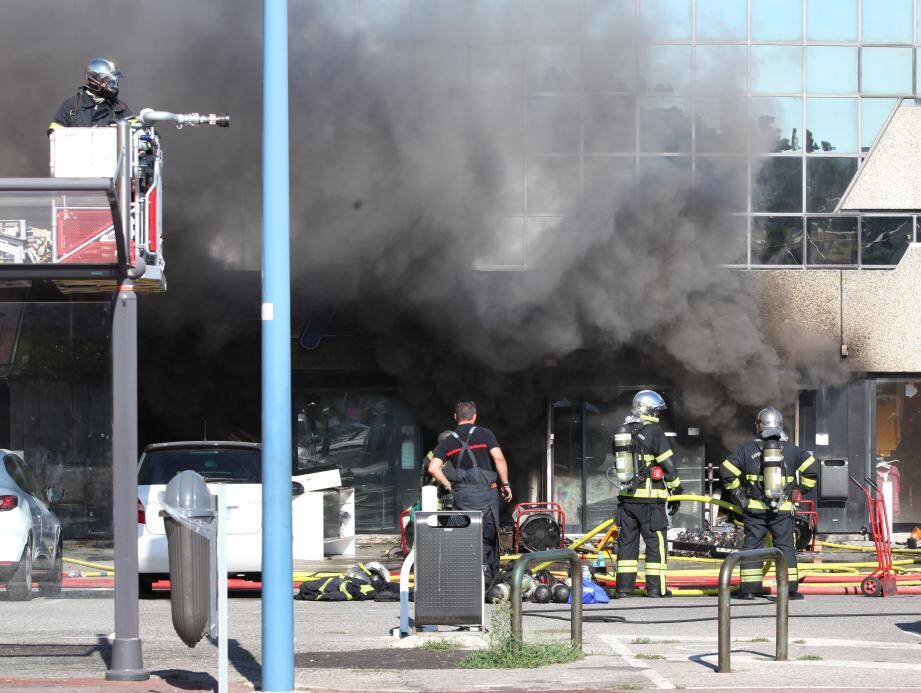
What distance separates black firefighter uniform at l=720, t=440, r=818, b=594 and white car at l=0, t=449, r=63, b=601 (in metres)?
5.54

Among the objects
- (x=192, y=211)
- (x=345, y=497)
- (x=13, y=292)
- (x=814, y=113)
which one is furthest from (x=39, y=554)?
(x=814, y=113)

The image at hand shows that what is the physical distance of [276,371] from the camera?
6414 mm

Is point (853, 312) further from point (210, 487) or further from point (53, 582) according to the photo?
point (53, 582)

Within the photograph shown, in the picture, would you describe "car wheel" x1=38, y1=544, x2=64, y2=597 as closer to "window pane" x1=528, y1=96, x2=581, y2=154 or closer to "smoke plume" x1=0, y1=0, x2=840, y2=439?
"smoke plume" x1=0, y1=0, x2=840, y2=439

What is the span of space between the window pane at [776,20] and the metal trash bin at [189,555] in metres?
13.4

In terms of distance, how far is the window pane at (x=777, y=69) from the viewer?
57.5ft

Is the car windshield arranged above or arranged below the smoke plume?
below

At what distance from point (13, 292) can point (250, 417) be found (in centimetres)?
1053

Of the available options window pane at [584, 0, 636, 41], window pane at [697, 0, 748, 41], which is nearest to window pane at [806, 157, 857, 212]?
window pane at [697, 0, 748, 41]

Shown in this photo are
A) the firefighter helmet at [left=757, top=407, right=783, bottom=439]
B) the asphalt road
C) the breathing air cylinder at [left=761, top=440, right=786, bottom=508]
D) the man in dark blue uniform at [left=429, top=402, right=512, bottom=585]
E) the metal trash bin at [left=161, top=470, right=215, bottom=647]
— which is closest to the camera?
the metal trash bin at [left=161, top=470, right=215, bottom=647]

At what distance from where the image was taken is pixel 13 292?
738cm

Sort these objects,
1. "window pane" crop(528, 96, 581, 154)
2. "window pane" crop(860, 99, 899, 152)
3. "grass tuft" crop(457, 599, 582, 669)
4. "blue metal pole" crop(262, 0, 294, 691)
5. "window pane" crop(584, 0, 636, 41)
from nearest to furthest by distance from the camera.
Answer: "blue metal pole" crop(262, 0, 294, 691)
"grass tuft" crop(457, 599, 582, 669)
"window pane" crop(584, 0, 636, 41)
"window pane" crop(528, 96, 581, 154)
"window pane" crop(860, 99, 899, 152)

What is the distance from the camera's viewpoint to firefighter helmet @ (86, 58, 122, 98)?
27.8 ft

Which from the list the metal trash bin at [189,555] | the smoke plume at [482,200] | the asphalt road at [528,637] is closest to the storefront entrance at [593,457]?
the smoke plume at [482,200]
